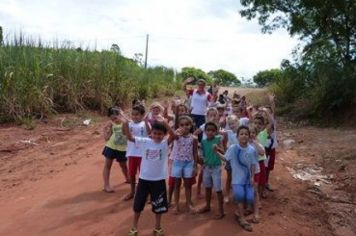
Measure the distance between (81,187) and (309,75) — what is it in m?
13.1

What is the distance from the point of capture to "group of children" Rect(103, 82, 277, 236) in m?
6.39

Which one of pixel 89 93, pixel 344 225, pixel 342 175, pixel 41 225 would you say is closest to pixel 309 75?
pixel 89 93

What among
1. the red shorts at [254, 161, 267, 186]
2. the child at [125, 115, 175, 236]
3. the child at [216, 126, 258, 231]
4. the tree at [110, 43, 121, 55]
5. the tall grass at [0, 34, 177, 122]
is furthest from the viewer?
the tree at [110, 43, 121, 55]

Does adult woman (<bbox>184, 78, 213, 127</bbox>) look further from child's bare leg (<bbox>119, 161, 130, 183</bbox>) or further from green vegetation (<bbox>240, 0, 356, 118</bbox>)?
green vegetation (<bbox>240, 0, 356, 118</bbox>)

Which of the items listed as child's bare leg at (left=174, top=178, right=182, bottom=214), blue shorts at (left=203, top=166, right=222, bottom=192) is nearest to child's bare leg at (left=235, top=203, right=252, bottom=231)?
blue shorts at (left=203, top=166, right=222, bottom=192)

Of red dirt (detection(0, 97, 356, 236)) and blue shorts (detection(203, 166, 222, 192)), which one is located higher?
blue shorts (detection(203, 166, 222, 192))

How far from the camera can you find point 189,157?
7.05 meters

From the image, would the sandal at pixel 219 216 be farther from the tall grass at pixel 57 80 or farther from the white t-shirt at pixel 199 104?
the tall grass at pixel 57 80

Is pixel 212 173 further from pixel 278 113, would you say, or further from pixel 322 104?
pixel 278 113

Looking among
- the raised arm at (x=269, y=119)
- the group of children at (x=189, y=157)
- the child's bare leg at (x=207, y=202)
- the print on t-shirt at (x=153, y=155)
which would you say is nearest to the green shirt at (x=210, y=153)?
the group of children at (x=189, y=157)

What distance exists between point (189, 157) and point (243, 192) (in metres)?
0.84

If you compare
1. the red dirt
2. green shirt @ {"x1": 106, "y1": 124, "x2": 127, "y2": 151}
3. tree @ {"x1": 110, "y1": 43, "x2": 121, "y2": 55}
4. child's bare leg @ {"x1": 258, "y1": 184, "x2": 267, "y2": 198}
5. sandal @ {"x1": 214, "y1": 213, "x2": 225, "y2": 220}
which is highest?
tree @ {"x1": 110, "y1": 43, "x2": 121, "y2": 55}

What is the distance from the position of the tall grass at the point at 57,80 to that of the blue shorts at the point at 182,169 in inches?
312

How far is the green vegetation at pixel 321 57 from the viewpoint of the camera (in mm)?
17922
